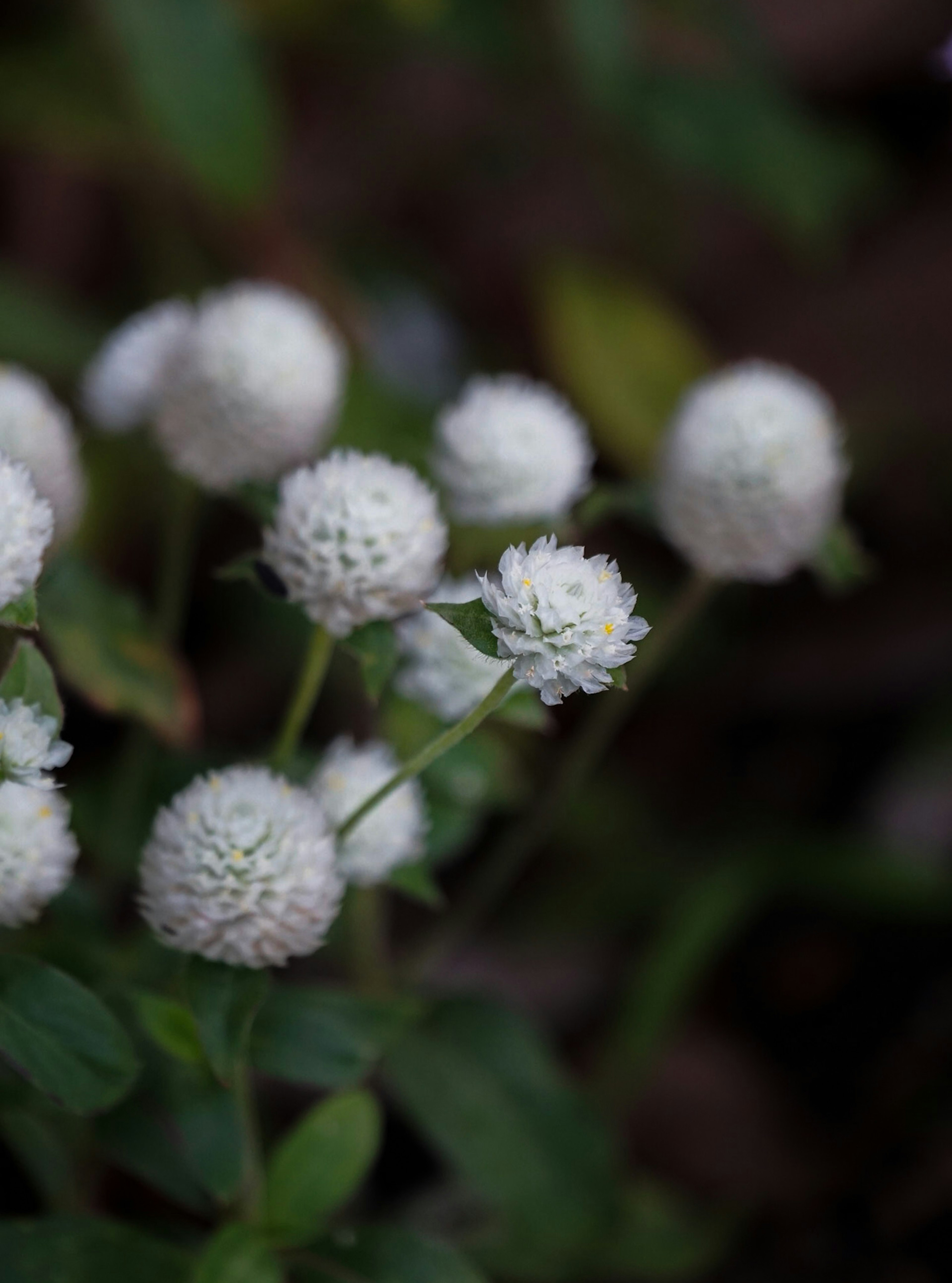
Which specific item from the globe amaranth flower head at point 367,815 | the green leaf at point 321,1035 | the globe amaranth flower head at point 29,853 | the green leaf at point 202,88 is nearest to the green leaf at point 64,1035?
the globe amaranth flower head at point 29,853

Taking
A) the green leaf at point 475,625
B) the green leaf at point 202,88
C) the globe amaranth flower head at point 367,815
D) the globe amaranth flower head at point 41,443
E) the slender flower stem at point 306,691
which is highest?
the green leaf at point 202,88

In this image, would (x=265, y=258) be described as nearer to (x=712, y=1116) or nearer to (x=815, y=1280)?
(x=712, y=1116)

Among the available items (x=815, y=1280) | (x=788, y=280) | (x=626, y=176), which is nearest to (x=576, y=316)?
(x=626, y=176)

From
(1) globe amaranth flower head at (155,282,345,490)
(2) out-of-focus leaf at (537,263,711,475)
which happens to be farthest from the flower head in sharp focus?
(2) out-of-focus leaf at (537,263,711,475)

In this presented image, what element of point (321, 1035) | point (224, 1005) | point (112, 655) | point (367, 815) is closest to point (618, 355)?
point (112, 655)

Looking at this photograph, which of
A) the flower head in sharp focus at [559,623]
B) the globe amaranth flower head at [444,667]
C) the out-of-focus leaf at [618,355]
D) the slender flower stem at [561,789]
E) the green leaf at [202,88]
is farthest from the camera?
the out-of-focus leaf at [618,355]

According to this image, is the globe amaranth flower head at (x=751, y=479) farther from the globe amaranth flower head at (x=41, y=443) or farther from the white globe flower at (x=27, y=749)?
the white globe flower at (x=27, y=749)
